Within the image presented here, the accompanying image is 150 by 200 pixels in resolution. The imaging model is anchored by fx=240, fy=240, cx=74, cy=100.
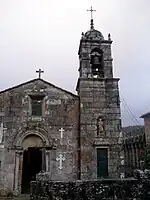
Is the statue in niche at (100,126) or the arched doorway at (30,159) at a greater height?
the statue in niche at (100,126)

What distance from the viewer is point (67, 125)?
14.4m

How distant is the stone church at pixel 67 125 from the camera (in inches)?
531

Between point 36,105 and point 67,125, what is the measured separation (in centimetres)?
232

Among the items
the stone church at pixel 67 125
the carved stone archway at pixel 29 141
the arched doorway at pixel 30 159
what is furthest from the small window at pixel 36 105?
the arched doorway at pixel 30 159

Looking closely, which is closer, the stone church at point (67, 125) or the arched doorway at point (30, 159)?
the stone church at point (67, 125)

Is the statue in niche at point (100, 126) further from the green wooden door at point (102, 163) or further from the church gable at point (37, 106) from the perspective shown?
the church gable at point (37, 106)

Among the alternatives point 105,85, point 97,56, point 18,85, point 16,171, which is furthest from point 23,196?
point 97,56

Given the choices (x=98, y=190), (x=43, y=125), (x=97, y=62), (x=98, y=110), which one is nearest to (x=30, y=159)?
(x=43, y=125)

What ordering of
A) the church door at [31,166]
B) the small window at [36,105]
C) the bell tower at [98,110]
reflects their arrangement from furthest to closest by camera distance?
the church door at [31,166], the small window at [36,105], the bell tower at [98,110]

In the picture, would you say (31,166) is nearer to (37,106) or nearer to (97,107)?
(37,106)

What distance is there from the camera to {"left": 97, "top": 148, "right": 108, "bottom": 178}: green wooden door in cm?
1345

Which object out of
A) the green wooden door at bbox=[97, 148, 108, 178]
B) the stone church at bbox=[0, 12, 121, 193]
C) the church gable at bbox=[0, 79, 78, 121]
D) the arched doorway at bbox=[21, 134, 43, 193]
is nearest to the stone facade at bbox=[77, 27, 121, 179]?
the stone church at bbox=[0, 12, 121, 193]

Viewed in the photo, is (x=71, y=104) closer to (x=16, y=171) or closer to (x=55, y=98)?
(x=55, y=98)

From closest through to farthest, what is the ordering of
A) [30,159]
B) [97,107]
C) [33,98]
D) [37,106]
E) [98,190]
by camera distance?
1. [98,190]
2. [97,107]
3. [37,106]
4. [33,98]
5. [30,159]
